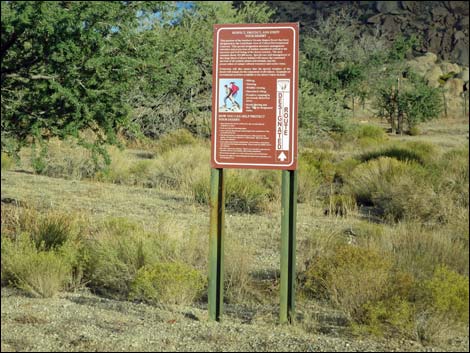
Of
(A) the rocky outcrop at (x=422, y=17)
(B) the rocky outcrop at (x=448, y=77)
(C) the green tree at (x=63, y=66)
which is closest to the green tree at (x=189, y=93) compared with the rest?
(C) the green tree at (x=63, y=66)

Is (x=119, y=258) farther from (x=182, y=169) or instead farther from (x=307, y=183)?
(x=182, y=169)

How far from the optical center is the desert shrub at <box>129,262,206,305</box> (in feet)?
22.2

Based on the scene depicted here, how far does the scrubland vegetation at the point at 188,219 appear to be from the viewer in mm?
6523

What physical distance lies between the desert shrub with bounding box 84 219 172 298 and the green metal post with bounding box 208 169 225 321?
141cm

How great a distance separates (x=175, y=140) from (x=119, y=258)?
14.5 m

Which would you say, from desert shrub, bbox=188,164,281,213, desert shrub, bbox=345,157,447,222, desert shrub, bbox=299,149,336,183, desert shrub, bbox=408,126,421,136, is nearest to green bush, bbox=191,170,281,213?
desert shrub, bbox=188,164,281,213

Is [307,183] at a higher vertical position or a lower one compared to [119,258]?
higher

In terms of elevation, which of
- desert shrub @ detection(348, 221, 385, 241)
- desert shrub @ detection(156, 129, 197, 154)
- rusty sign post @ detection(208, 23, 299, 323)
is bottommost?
desert shrub @ detection(348, 221, 385, 241)

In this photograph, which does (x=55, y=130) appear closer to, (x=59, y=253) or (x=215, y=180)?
(x=59, y=253)

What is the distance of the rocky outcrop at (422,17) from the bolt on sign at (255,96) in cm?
6322

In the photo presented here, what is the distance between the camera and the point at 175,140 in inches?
871

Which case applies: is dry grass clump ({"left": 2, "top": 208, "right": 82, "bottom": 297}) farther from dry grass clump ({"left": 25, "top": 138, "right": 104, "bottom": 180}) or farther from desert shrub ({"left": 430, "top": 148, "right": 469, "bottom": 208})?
dry grass clump ({"left": 25, "top": 138, "right": 104, "bottom": 180})

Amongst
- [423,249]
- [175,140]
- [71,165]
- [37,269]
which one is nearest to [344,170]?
[175,140]

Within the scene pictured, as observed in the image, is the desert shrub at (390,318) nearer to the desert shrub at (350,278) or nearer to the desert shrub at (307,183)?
the desert shrub at (350,278)
